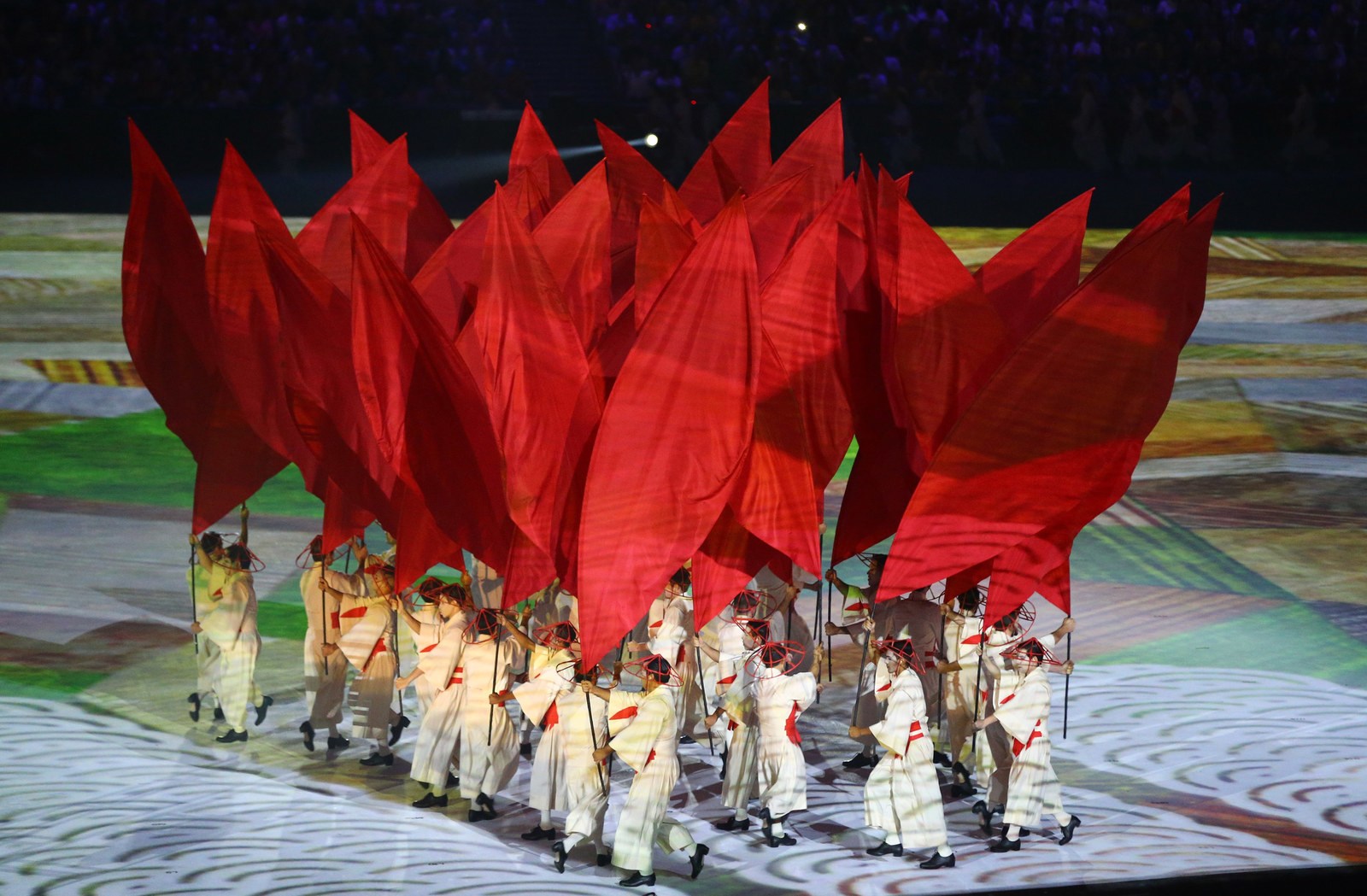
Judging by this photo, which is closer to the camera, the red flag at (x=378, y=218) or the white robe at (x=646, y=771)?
the white robe at (x=646, y=771)

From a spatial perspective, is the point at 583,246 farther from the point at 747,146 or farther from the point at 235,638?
the point at 235,638

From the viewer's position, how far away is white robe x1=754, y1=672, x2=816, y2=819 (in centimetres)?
584

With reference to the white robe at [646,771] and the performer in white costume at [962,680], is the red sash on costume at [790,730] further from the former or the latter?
the performer in white costume at [962,680]

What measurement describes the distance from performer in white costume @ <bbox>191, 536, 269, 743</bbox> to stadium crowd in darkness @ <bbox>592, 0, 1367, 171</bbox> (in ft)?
34.1

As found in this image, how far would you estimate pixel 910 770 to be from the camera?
5699mm

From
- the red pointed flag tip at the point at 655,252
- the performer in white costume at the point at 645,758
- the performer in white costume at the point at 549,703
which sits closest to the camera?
the performer in white costume at the point at 645,758

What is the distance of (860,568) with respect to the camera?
977cm

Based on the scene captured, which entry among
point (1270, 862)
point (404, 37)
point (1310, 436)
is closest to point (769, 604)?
point (1270, 862)

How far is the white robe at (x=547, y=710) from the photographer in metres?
5.73

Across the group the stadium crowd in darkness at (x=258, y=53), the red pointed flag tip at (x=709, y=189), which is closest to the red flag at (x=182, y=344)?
the red pointed flag tip at (x=709, y=189)

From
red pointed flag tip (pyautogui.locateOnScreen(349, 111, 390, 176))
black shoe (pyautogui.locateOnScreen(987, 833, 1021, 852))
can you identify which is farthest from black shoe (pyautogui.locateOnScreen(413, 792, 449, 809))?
red pointed flag tip (pyautogui.locateOnScreen(349, 111, 390, 176))

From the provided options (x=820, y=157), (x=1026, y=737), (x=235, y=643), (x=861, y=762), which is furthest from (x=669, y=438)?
(x=235, y=643)

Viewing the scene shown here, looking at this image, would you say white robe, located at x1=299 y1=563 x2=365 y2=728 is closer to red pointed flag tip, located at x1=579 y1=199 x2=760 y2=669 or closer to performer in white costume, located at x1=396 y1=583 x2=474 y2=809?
performer in white costume, located at x1=396 y1=583 x2=474 y2=809

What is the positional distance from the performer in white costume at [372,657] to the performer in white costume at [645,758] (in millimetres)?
1521
